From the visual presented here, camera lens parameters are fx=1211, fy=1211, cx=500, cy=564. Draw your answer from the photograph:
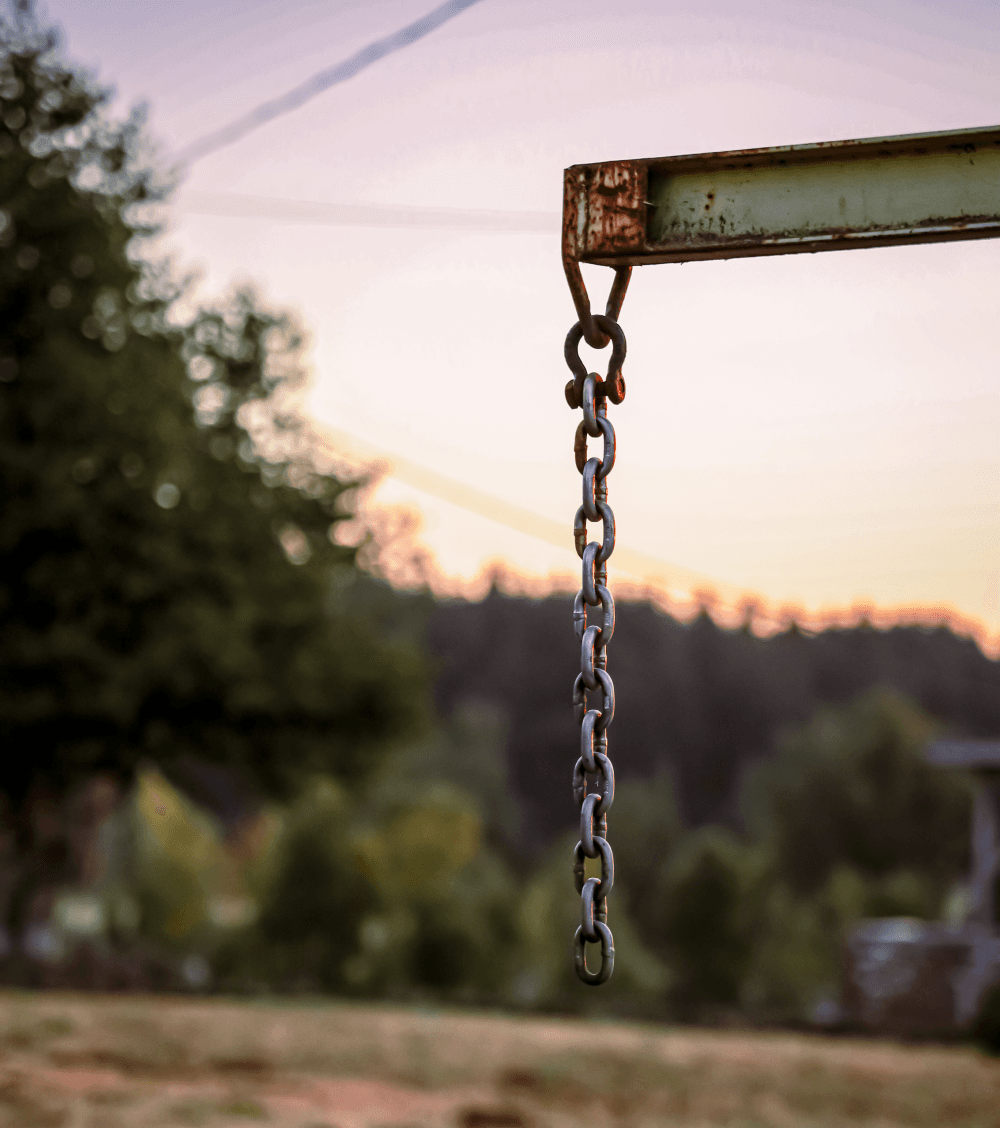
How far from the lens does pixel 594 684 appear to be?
1.98 metres

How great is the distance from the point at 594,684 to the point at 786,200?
1.02 m

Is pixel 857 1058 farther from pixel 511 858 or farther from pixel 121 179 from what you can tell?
pixel 511 858

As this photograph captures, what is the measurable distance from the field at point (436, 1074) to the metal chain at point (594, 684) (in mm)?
5639

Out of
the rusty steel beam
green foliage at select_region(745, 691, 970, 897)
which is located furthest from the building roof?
green foliage at select_region(745, 691, 970, 897)

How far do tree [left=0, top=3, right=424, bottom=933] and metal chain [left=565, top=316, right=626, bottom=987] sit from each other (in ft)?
31.6

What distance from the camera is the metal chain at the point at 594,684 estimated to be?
1.93 metres

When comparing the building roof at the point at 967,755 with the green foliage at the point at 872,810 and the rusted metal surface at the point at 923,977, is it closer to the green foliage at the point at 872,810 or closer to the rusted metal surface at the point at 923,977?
the rusted metal surface at the point at 923,977

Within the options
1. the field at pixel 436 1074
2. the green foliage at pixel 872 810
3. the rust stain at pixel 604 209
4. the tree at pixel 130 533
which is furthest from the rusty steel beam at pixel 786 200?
the green foliage at pixel 872 810

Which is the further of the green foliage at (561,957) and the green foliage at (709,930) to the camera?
the green foliage at (561,957)

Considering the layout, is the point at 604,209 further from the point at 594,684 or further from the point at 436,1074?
the point at 436,1074

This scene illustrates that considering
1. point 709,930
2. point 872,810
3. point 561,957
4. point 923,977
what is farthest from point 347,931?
point 872,810

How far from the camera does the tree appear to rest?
11203 millimetres

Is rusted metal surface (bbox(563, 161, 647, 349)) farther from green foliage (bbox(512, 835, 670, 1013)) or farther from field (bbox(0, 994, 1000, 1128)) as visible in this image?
green foliage (bbox(512, 835, 670, 1013))

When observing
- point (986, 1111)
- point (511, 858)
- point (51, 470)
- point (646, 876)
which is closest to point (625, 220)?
point (986, 1111)
